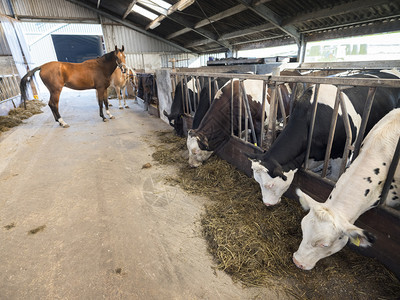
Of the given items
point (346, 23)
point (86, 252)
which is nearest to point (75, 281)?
point (86, 252)

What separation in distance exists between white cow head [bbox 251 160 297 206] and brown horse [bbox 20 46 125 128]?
6386mm

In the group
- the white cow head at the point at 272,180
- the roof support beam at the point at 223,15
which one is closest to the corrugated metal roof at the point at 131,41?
the roof support beam at the point at 223,15

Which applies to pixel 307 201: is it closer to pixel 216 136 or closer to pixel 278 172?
pixel 278 172

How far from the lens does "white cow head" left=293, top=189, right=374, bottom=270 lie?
1.44 m

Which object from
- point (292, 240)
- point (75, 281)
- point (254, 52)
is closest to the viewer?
point (75, 281)

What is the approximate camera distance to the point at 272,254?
1.93 meters

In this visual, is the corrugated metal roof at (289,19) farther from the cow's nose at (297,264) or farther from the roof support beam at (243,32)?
the cow's nose at (297,264)

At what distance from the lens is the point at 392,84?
4.92ft

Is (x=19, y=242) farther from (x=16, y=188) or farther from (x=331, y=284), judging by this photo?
(x=331, y=284)

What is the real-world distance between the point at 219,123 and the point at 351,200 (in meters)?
2.36

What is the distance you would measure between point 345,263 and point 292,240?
442 millimetres

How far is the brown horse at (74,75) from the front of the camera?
625 cm

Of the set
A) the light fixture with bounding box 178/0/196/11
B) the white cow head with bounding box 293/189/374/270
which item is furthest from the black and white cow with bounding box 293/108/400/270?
the light fixture with bounding box 178/0/196/11

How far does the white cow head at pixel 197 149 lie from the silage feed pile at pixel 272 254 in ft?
2.21
